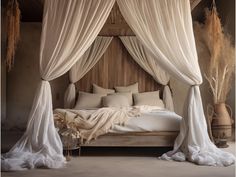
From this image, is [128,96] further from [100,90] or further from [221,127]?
[221,127]

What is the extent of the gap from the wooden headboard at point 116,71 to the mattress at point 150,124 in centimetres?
222

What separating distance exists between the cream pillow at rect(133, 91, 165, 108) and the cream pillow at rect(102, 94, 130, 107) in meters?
0.25

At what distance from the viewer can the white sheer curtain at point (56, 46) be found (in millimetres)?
4371

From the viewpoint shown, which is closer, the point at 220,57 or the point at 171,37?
the point at 171,37

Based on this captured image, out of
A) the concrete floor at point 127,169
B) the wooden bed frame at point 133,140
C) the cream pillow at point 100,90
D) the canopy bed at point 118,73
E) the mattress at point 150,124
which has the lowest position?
the concrete floor at point 127,169

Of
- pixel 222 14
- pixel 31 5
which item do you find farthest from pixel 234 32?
pixel 31 5

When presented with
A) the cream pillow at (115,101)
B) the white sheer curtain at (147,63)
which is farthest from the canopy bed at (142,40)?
the white sheer curtain at (147,63)

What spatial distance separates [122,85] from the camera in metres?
7.11

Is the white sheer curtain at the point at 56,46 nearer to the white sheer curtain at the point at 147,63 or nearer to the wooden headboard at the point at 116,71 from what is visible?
the white sheer curtain at the point at 147,63

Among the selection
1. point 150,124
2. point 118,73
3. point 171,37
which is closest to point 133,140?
point 150,124

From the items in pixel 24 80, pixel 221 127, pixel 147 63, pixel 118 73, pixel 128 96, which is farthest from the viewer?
pixel 24 80

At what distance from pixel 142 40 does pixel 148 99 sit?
2.18 m

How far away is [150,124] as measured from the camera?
486cm

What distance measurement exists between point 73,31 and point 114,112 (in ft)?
4.53
